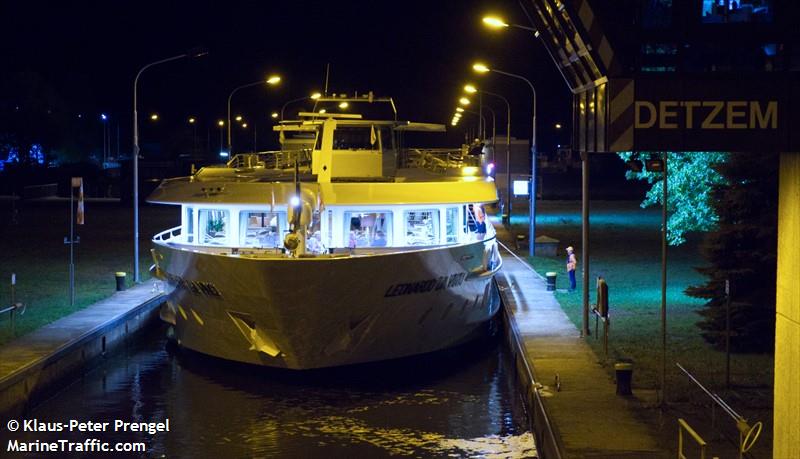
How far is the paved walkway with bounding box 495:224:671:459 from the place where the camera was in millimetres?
13969

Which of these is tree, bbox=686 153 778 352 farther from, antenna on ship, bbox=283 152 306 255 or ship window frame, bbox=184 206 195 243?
ship window frame, bbox=184 206 195 243

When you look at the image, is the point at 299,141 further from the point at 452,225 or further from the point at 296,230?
the point at 296,230

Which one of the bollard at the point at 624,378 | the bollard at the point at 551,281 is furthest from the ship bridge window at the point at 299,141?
the bollard at the point at 624,378

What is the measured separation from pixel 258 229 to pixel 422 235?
3.56 meters

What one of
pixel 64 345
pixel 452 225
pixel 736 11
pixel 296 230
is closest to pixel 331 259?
pixel 296 230

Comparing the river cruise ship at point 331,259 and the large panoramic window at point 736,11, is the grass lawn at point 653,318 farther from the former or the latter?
the large panoramic window at point 736,11

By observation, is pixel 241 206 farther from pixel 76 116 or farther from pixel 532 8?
pixel 76 116

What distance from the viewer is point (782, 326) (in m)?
11.2

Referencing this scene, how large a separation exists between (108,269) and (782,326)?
27.0 metres

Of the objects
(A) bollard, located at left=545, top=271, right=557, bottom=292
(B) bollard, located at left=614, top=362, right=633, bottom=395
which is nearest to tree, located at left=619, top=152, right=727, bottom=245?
(A) bollard, located at left=545, top=271, right=557, bottom=292

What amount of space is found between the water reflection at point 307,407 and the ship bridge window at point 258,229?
105 inches

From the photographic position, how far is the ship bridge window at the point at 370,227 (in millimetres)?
23812

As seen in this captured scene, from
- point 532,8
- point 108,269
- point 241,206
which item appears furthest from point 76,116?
point 532,8

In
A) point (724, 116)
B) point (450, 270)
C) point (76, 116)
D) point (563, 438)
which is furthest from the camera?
point (76, 116)
